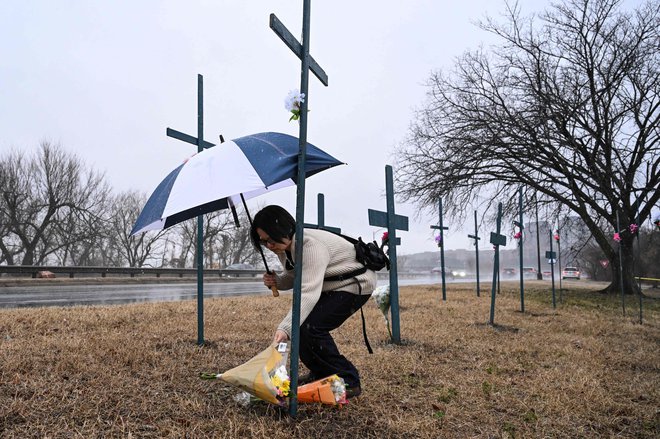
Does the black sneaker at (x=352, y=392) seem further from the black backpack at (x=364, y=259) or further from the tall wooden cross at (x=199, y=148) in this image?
the tall wooden cross at (x=199, y=148)

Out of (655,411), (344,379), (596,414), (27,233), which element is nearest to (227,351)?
(344,379)

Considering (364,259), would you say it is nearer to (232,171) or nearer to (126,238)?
(232,171)

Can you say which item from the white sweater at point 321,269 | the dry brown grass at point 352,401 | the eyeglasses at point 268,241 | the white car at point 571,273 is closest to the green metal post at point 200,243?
the dry brown grass at point 352,401

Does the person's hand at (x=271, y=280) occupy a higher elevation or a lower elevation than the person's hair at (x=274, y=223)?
lower

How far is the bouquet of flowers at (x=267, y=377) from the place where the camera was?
8.83 ft

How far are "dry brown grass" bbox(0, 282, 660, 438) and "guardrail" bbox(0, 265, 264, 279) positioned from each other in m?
15.4

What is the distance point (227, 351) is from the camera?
471 cm

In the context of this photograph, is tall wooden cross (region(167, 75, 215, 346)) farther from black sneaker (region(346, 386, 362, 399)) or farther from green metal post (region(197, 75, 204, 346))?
black sneaker (region(346, 386, 362, 399))

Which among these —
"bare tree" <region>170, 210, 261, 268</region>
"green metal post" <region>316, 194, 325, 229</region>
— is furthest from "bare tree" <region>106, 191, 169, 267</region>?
"green metal post" <region>316, 194, 325, 229</region>

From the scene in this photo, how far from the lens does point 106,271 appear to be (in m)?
23.4

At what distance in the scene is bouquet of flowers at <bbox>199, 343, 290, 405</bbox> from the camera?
2.69m

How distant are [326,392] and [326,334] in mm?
376

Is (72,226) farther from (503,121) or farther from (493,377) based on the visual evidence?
(493,377)

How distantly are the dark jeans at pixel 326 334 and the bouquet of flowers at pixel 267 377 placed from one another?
315 mm
